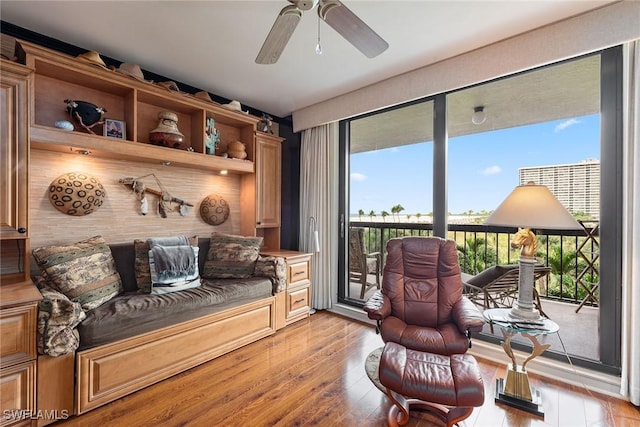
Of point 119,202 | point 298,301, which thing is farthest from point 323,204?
point 119,202

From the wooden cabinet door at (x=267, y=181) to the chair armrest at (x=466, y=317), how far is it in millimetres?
2374

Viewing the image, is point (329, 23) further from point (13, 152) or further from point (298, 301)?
point (298, 301)

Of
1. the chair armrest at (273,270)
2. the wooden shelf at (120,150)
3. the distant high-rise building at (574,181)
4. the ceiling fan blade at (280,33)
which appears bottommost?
the chair armrest at (273,270)

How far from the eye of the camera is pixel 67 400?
5.70 feet

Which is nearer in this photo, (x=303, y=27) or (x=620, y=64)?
(x=620, y=64)

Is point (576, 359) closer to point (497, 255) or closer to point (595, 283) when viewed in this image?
point (595, 283)

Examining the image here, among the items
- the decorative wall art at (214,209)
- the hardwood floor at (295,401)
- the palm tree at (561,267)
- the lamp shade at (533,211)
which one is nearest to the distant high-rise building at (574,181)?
the lamp shade at (533,211)

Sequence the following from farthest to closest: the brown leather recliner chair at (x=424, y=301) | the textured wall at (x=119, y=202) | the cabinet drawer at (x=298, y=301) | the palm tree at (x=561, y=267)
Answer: the cabinet drawer at (x=298, y=301), the palm tree at (x=561, y=267), the textured wall at (x=119, y=202), the brown leather recliner chair at (x=424, y=301)

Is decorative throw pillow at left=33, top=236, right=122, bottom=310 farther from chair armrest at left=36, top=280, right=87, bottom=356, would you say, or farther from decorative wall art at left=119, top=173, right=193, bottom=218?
decorative wall art at left=119, top=173, right=193, bottom=218

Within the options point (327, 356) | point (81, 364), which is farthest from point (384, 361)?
point (81, 364)

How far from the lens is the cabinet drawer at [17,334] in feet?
5.07

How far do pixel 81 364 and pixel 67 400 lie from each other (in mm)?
214

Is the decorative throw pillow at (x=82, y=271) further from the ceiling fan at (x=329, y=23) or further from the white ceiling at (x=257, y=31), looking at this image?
the ceiling fan at (x=329, y=23)

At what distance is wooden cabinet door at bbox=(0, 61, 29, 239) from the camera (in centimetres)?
182
